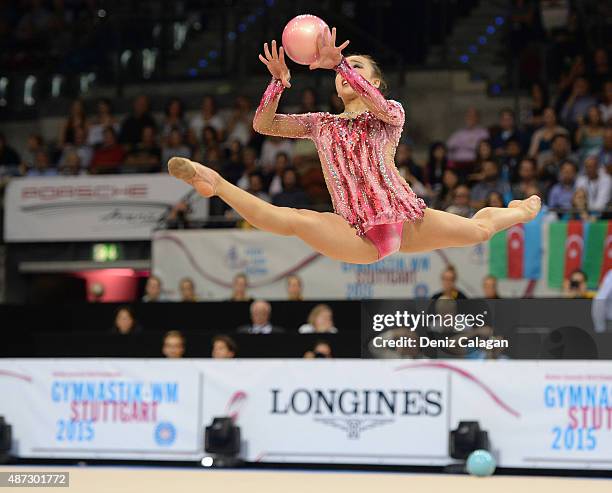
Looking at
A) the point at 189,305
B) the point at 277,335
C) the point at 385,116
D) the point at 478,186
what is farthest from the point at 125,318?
the point at 385,116

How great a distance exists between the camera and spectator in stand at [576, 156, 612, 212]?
38.9 feet

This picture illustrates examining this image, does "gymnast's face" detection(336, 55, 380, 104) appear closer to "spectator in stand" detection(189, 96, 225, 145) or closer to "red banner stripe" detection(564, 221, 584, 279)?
"red banner stripe" detection(564, 221, 584, 279)

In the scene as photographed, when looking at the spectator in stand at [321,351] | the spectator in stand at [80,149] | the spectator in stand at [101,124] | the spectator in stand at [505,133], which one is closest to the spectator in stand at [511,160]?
the spectator in stand at [505,133]

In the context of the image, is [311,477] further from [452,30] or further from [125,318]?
[452,30]

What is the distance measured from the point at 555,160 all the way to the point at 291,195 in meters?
2.79

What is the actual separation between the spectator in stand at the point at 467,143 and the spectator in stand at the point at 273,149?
72.2 inches

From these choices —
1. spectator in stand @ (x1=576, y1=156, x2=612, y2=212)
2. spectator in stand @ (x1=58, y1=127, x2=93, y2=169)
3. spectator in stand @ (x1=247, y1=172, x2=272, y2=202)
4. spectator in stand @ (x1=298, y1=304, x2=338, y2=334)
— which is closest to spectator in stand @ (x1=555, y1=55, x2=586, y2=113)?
spectator in stand @ (x1=576, y1=156, x2=612, y2=212)

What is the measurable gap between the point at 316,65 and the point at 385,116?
470 millimetres

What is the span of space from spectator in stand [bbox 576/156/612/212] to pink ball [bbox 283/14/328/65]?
22.0 feet

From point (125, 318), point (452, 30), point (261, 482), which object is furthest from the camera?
point (452, 30)

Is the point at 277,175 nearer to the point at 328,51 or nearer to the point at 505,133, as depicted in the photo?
the point at 505,133

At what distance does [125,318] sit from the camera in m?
11.2

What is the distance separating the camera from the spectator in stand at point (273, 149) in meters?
13.6

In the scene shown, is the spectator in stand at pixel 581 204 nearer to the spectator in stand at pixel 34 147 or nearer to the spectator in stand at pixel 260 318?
the spectator in stand at pixel 260 318
